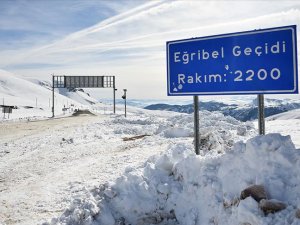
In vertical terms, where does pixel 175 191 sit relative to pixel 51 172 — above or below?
above

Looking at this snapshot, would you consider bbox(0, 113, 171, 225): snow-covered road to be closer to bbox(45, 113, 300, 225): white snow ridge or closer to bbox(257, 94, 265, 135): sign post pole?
bbox(45, 113, 300, 225): white snow ridge

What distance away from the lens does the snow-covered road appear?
6.91m

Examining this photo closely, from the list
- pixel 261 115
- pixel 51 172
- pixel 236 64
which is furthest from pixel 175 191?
pixel 51 172

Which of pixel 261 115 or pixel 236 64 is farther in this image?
pixel 236 64

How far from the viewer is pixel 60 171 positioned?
10094 mm

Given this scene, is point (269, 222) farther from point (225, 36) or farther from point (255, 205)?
point (225, 36)

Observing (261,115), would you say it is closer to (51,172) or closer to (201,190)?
(201,190)

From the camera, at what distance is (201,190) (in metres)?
5.83

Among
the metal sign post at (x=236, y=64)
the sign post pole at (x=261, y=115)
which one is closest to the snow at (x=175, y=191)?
the sign post pole at (x=261, y=115)

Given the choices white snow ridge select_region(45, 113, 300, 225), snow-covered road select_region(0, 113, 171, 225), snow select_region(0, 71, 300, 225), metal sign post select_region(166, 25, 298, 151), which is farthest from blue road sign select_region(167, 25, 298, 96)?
snow-covered road select_region(0, 113, 171, 225)

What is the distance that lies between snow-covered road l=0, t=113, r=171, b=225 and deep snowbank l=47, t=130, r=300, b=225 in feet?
3.88

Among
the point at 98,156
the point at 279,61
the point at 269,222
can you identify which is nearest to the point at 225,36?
the point at 279,61

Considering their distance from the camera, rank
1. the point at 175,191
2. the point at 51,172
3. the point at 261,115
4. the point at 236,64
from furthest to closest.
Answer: the point at 51,172 → the point at 236,64 → the point at 261,115 → the point at 175,191

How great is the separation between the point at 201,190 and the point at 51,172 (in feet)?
18.2
